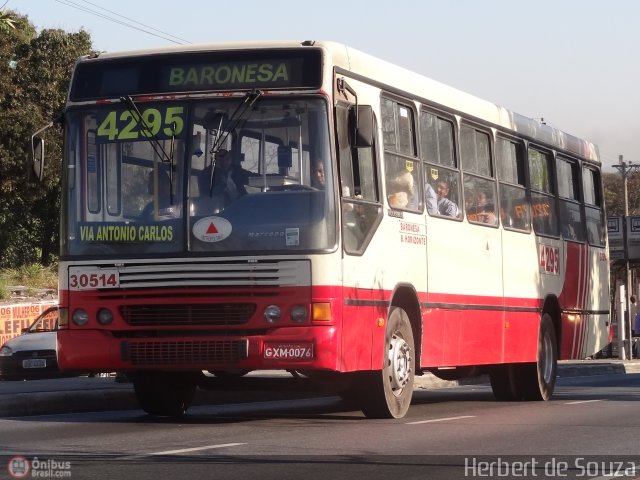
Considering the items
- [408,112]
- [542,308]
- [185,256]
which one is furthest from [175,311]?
[542,308]

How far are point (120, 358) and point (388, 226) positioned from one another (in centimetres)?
288

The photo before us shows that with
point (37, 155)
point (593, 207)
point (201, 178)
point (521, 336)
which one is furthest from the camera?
point (593, 207)

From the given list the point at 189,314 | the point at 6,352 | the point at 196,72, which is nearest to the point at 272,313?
the point at 189,314

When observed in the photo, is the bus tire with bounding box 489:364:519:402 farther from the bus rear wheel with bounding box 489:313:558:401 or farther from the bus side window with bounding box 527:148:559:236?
the bus side window with bounding box 527:148:559:236

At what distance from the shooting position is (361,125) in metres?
12.1

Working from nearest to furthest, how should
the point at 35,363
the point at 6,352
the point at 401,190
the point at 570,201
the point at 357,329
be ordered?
the point at 357,329 < the point at 401,190 < the point at 570,201 < the point at 35,363 < the point at 6,352

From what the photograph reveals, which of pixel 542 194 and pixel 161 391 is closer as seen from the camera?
pixel 161 391

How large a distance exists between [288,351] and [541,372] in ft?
22.3

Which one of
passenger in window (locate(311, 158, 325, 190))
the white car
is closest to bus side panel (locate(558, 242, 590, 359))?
passenger in window (locate(311, 158, 325, 190))

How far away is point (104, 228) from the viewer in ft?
39.8

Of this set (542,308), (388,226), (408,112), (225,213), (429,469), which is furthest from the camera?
(542,308)

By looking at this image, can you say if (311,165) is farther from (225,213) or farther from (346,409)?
(346,409)

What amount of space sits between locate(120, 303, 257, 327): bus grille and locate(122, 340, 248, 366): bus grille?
0.61ft

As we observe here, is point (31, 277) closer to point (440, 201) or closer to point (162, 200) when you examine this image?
point (440, 201)
